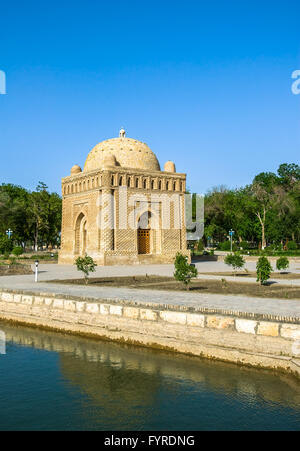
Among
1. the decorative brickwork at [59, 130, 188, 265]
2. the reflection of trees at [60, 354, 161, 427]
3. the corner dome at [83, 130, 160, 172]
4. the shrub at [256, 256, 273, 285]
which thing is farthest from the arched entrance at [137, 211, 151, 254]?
the reflection of trees at [60, 354, 161, 427]

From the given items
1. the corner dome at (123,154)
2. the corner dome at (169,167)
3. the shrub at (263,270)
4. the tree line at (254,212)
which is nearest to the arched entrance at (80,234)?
the corner dome at (123,154)

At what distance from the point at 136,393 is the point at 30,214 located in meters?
43.5

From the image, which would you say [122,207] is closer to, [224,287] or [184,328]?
[224,287]

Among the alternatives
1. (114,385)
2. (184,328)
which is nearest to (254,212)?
(184,328)

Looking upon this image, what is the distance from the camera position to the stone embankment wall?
7.88m

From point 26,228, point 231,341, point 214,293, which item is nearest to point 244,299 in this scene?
point 214,293

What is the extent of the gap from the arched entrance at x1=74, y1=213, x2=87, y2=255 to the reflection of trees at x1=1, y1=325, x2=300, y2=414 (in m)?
21.6

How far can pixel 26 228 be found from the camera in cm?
4953

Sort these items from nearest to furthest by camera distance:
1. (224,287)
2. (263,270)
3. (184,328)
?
(184,328) → (224,287) → (263,270)

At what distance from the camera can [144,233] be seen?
30.9 metres

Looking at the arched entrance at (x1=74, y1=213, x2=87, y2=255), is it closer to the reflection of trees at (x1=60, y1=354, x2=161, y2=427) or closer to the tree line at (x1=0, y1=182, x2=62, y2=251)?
the tree line at (x1=0, y1=182, x2=62, y2=251)

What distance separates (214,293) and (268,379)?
551cm

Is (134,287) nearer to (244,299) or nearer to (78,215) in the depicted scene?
(244,299)
